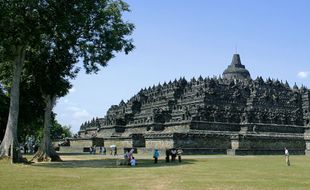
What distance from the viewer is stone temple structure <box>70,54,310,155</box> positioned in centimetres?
5459

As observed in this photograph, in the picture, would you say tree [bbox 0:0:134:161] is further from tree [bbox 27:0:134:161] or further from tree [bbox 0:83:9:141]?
tree [bbox 0:83:9:141]

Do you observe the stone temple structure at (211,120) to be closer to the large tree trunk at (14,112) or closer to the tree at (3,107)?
the tree at (3,107)

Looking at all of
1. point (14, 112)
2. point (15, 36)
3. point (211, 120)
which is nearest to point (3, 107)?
point (14, 112)

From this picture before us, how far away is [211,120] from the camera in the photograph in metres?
59.4

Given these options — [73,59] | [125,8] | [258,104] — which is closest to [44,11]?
[73,59]

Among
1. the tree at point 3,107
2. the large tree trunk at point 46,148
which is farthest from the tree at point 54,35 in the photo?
the tree at point 3,107

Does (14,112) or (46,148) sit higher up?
(14,112)

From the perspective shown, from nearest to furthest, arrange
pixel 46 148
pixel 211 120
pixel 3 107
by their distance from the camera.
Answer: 1. pixel 46 148
2. pixel 3 107
3. pixel 211 120

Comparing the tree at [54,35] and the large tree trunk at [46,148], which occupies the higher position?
the tree at [54,35]

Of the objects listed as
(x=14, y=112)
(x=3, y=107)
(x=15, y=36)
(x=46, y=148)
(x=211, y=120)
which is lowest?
A: (x=46, y=148)

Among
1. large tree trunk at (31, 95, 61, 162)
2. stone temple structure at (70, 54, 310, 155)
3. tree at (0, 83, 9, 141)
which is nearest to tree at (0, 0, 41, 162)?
large tree trunk at (31, 95, 61, 162)

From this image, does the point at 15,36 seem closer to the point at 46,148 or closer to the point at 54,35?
the point at 54,35

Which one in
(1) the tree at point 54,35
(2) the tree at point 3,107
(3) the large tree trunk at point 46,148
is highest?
(1) the tree at point 54,35

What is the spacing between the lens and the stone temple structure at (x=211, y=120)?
5459 centimetres
